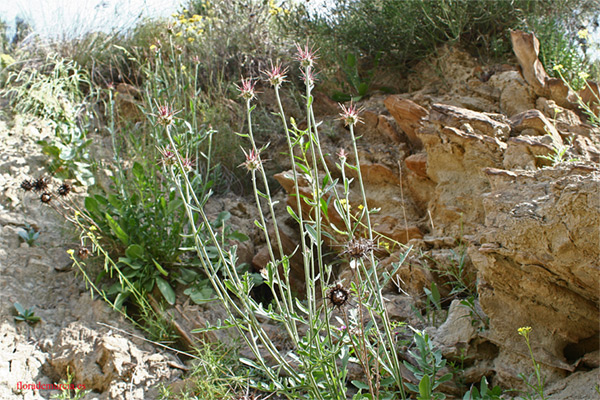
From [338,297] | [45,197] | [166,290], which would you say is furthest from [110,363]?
[338,297]

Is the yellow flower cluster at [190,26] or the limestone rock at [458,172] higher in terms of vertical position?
the yellow flower cluster at [190,26]

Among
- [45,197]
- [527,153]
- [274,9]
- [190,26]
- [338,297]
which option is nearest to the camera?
[338,297]

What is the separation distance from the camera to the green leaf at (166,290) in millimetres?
3373

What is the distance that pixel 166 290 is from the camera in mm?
3400

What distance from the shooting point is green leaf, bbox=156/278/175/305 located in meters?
3.37

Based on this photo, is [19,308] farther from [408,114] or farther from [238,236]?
[408,114]

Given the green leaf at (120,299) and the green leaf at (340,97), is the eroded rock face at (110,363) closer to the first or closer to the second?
the green leaf at (120,299)

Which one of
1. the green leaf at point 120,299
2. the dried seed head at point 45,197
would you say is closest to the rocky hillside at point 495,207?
the green leaf at point 120,299

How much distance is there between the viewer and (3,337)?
3203 millimetres

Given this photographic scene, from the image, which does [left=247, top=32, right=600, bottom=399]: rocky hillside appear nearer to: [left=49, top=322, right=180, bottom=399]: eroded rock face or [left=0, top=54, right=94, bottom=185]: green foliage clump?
[left=49, top=322, right=180, bottom=399]: eroded rock face

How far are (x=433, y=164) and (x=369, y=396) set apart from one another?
179 cm

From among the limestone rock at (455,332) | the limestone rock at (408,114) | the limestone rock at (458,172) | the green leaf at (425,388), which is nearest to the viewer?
the green leaf at (425,388)

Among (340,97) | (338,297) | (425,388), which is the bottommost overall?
(425,388)

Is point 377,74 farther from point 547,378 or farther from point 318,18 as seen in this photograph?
point 547,378
